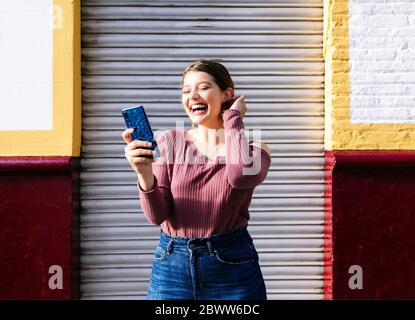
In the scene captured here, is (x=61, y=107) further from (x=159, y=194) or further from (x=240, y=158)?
(x=240, y=158)

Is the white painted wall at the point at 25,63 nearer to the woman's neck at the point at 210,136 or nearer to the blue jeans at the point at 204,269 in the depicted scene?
the woman's neck at the point at 210,136

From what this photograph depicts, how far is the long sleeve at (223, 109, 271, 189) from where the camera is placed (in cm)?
288

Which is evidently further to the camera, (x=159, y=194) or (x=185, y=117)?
(x=185, y=117)

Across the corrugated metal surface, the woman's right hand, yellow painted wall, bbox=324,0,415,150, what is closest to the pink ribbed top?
the woman's right hand

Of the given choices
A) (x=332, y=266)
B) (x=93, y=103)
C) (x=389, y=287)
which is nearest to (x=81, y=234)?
(x=93, y=103)

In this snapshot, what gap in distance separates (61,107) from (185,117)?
1.05 meters

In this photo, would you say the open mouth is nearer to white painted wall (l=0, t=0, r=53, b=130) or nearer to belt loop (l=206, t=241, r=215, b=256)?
belt loop (l=206, t=241, r=215, b=256)

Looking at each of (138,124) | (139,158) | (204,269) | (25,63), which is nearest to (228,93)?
(138,124)

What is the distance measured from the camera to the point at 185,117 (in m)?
5.48

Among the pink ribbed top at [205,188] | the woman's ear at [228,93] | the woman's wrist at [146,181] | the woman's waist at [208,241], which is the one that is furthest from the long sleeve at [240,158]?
the woman's wrist at [146,181]

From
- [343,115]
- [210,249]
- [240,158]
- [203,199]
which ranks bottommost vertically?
[210,249]

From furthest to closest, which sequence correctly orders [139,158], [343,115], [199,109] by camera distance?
[343,115], [199,109], [139,158]

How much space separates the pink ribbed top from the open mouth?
11 centimetres

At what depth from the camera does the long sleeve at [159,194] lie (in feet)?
9.51
